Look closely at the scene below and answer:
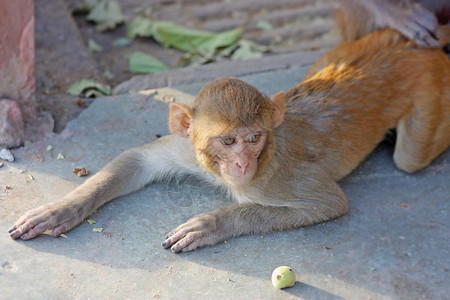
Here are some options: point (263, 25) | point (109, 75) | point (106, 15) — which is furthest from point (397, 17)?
point (106, 15)

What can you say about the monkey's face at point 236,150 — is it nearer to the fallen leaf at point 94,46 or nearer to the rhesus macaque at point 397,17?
the rhesus macaque at point 397,17

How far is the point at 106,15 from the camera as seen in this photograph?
715 cm

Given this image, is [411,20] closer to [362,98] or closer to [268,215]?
[362,98]

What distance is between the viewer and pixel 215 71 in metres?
5.50

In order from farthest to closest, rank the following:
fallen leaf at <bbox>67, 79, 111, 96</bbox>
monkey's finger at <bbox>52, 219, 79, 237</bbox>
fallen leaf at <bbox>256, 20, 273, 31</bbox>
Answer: fallen leaf at <bbox>256, 20, 273, 31</bbox>
fallen leaf at <bbox>67, 79, 111, 96</bbox>
monkey's finger at <bbox>52, 219, 79, 237</bbox>

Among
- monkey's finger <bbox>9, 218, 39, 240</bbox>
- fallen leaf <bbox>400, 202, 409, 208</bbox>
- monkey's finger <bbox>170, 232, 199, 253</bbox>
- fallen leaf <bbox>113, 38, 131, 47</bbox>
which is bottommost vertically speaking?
fallen leaf <bbox>400, 202, 409, 208</bbox>

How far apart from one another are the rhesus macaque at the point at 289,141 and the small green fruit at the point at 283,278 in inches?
19.9

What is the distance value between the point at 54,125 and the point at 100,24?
2.68 metres

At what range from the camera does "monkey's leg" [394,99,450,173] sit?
178 inches

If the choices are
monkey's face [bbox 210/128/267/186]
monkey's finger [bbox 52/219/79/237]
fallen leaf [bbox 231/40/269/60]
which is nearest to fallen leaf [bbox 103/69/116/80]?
fallen leaf [bbox 231/40/269/60]

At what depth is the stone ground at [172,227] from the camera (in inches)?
135

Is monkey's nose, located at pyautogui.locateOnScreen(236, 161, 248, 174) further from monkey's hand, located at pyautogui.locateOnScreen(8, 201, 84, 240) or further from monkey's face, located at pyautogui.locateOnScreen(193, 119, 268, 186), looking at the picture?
monkey's hand, located at pyautogui.locateOnScreen(8, 201, 84, 240)

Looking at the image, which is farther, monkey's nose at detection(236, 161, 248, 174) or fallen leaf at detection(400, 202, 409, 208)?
fallen leaf at detection(400, 202, 409, 208)

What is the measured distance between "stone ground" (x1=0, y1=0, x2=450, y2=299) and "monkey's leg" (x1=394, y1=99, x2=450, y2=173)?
0.42 feet
